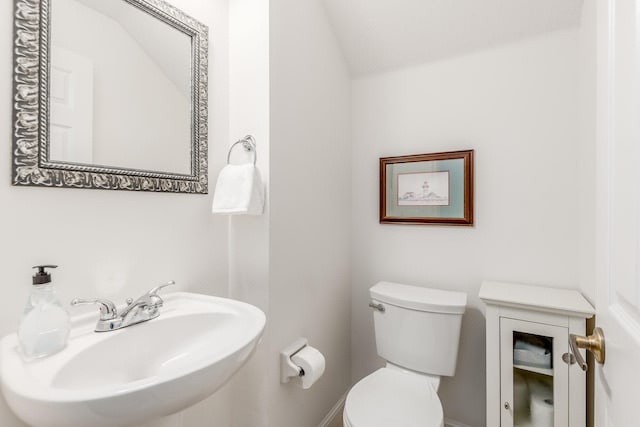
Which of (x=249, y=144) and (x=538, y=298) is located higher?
(x=249, y=144)

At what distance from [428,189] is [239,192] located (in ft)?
3.51

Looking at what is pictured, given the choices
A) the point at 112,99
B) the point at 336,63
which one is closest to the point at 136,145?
the point at 112,99

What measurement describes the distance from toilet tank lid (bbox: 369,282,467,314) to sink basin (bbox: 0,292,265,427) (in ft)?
2.66

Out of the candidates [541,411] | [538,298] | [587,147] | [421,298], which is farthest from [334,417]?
[587,147]

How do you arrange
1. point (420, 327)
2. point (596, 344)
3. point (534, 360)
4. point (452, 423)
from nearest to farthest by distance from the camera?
point (596, 344)
point (534, 360)
point (420, 327)
point (452, 423)

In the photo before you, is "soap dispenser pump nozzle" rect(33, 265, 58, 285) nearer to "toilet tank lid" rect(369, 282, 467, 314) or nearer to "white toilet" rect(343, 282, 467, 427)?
"white toilet" rect(343, 282, 467, 427)

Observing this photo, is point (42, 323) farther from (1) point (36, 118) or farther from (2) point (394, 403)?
(2) point (394, 403)

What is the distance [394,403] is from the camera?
1217 mm

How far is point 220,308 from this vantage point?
1003 millimetres

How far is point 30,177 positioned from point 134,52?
53 centimetres

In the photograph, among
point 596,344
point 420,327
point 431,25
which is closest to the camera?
point 596,344

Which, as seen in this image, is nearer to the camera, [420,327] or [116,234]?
[116,234]

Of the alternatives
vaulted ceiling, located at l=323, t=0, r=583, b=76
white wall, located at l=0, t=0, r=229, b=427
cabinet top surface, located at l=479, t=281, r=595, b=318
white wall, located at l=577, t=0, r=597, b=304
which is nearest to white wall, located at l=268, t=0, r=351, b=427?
vaulted ceiling, located at l=323, t=0, r=583, b=76

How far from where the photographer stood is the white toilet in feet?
3.79
